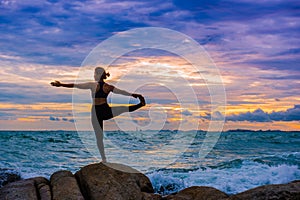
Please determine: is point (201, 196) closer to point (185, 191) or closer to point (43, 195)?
point (185, 191)

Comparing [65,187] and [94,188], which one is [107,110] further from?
[65,187]

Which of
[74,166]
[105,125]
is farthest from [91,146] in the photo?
[105,125]

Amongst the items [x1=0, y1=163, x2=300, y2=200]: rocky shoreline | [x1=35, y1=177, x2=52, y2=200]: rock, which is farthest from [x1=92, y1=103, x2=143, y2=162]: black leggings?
[x1=35, y1=177, x2=52, y2=200]: rock

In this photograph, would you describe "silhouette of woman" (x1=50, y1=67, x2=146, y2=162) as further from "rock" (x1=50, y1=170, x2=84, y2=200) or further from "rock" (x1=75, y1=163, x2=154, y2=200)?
"rock" (x1=50, y1=170, x2=84, y2=200)

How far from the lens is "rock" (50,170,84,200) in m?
8.65

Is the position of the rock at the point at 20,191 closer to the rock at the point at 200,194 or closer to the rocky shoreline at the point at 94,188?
the rocky shoreline at the point at 94,188

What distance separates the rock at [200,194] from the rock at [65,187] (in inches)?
83.8

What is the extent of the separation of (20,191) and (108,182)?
1942 mm

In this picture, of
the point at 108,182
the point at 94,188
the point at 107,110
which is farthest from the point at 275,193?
the point at 107,110

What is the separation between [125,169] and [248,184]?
29.9ft

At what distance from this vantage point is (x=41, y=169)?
66.9 ft

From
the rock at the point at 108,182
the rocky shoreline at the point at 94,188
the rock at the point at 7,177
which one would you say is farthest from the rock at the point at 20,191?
the rock at the point at 7,177

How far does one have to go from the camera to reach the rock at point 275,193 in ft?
24.2

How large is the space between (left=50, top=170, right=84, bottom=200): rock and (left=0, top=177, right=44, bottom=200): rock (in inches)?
17.2
